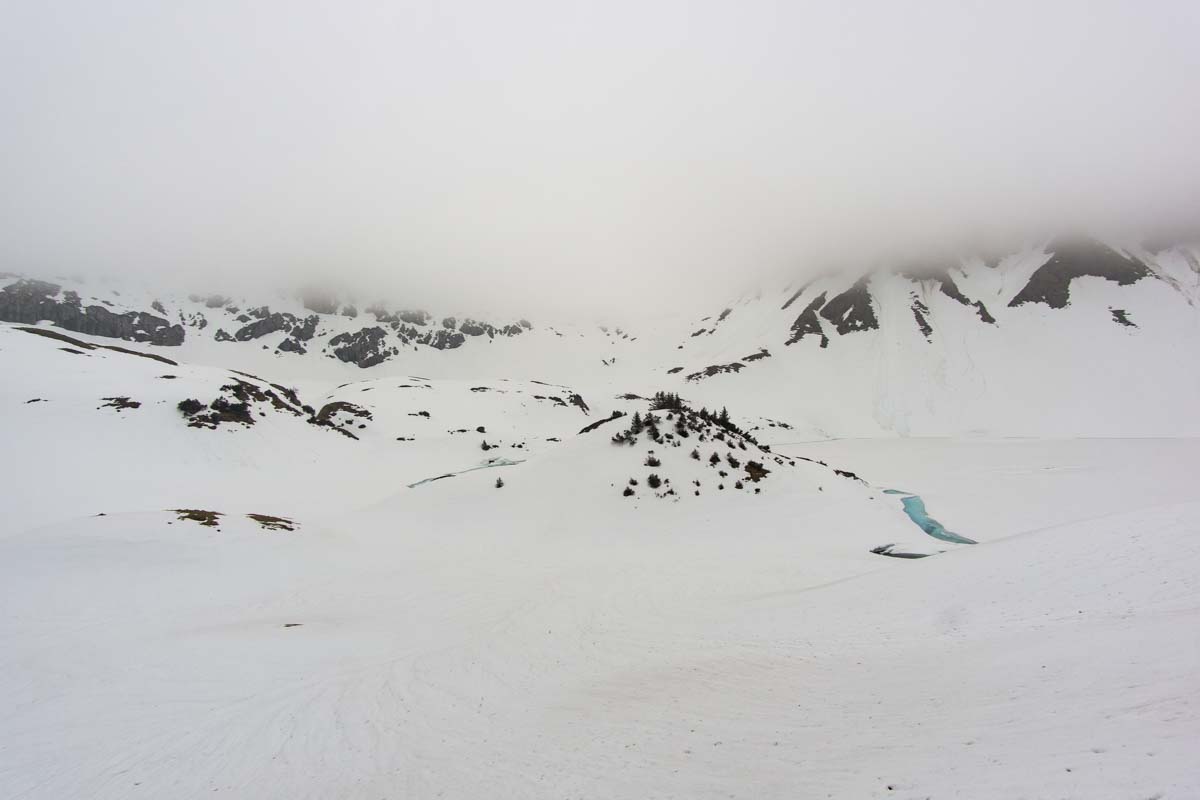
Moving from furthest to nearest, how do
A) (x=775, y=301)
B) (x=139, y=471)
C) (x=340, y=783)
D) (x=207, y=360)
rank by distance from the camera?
1. (x=775, y=301)
2. (x=207, y=360)
3. (x=139, y=471)
4. (x=340, y=783)

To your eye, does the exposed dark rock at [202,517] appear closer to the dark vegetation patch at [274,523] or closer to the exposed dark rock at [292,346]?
the dark vegetation patch at [274,523]

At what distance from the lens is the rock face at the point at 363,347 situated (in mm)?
109562

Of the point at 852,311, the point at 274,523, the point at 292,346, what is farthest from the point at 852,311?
the point at 292,346

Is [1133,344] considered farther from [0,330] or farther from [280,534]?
[0,330]

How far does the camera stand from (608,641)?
8352 millimetres

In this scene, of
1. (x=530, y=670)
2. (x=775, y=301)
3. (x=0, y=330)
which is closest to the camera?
(x=530, y=670)

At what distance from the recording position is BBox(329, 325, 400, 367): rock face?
109562 mm

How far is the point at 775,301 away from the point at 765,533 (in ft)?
331

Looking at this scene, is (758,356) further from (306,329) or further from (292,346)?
(306,329)

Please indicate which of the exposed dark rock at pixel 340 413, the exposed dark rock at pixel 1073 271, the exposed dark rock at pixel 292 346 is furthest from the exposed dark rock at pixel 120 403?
the exposed dark rock at pixel 1073 271

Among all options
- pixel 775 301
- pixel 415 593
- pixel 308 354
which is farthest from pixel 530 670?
pixel 308 354

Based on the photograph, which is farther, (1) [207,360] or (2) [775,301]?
(2) [775,301]

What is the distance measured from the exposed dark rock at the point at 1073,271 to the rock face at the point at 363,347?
11892 cm

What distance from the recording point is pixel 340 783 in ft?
16.5
